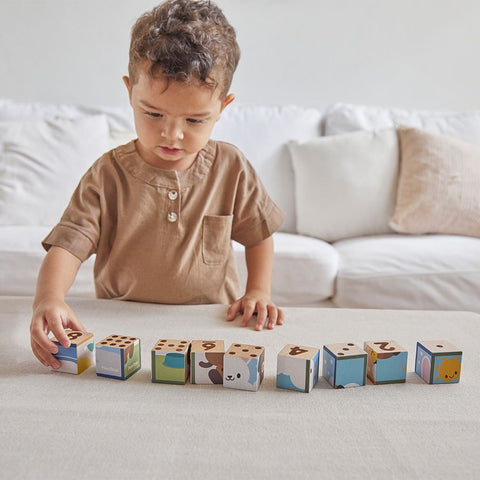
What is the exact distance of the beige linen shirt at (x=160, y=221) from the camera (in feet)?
3.34

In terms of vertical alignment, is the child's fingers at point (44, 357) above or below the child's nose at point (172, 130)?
below

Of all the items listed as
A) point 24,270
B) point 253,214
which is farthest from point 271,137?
point 253,214

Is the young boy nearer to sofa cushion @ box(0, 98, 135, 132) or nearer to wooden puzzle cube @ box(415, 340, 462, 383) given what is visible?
wooden puzzle cube @ box(415, 340, 462, 383)

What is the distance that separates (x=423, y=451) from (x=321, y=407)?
129mm

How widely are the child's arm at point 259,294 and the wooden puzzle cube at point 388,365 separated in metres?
0.23

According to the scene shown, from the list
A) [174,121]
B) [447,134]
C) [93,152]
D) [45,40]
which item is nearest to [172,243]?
[174,121]

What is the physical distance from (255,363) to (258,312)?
266 mm

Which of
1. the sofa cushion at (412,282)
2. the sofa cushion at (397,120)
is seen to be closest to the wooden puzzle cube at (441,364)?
the sofa cushion at (412,282)

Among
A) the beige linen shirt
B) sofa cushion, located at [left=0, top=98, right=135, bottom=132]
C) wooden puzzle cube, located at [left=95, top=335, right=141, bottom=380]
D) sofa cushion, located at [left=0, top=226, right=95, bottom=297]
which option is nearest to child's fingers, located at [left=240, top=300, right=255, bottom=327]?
the beige linen shirt

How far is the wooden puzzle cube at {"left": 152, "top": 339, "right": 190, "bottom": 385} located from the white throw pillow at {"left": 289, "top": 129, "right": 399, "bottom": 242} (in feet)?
4.69

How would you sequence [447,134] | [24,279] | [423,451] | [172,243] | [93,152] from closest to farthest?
[423,451] → [172,243] → [24,279] → [93,152] → [447,134]

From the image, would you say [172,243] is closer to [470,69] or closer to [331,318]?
[331,318]

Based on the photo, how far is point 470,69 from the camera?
2633mm

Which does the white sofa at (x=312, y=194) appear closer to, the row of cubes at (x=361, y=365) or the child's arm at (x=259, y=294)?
the child's arm at (x=259, y=294)
